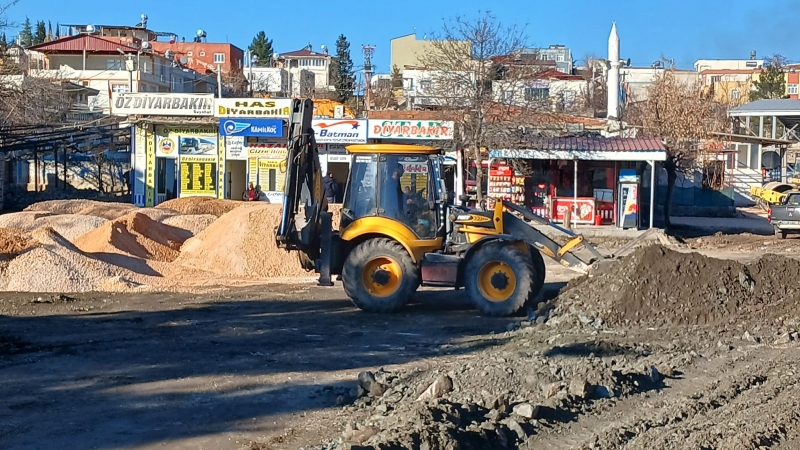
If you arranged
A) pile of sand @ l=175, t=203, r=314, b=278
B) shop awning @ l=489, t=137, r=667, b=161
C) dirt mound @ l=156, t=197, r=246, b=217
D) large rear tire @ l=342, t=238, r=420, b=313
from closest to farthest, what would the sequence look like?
large rear tire @ l=342, t=238, r=420, b=313 < pile of sand @ l=175, t=203, r=314, b=278 < shop awning @ l=489, t=137, r=667, b=161 < dirt mound @ l=156, t=197, r=246, b=217

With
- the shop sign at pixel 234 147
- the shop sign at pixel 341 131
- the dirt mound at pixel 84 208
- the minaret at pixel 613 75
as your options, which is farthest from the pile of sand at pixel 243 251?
the minaret at pixel 613 75

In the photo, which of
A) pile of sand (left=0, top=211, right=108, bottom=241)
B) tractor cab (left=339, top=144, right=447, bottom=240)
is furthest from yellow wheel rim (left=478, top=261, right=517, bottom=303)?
pile of sand (left=0, top=211, right=108, bottom=241)

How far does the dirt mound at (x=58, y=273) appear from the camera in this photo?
60.1 feet

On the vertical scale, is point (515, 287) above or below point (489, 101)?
below

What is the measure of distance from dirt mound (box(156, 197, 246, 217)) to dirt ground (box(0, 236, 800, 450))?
54.2 ft

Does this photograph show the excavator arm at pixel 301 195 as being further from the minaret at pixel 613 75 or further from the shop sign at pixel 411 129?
the minaret at pixel 613 75

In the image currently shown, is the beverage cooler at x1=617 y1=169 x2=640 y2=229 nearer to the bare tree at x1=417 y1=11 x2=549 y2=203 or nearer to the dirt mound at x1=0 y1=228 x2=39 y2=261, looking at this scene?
the bare tree at x1=417 y1=11 x2=549 y2=203

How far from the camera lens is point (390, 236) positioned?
1484cm

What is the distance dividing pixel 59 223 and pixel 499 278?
46.0 ft

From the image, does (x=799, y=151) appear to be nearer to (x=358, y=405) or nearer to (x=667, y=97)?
(x=667, y=97)

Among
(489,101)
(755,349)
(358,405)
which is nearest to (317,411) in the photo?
(358,405)

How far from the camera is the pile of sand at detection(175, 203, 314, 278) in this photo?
70.7ft

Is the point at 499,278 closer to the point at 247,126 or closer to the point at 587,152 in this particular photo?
the point at 587,152

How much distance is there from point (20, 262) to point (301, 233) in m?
7.11
